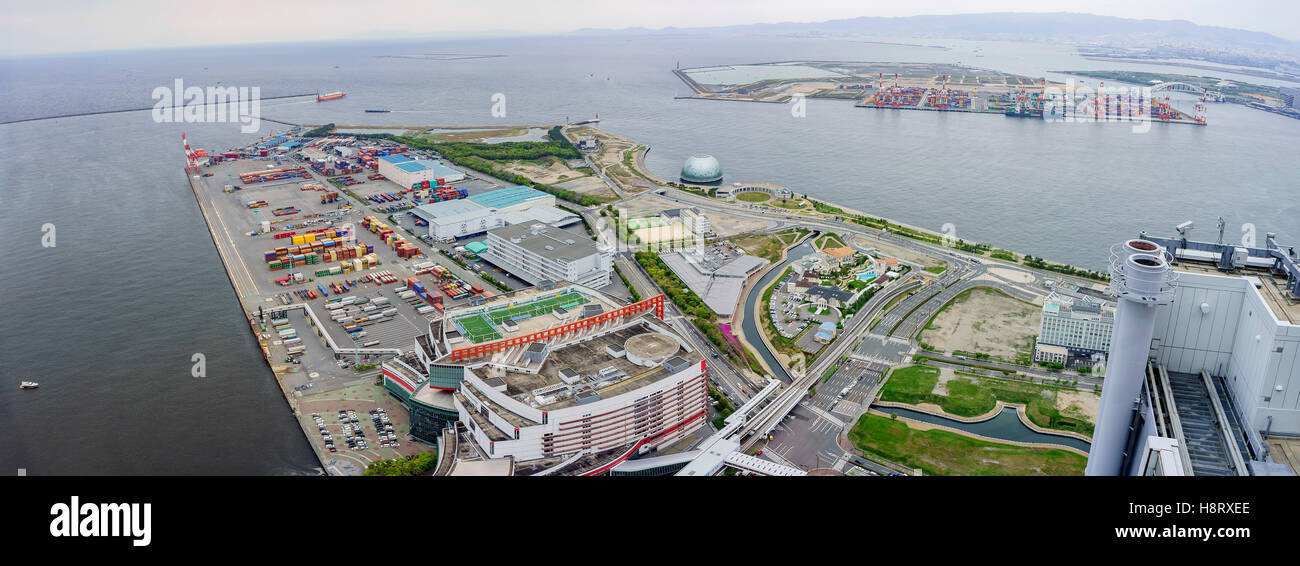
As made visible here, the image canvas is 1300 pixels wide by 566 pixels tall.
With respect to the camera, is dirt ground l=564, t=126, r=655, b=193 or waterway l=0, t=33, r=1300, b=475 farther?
dirt ground l=564, t=126, r=655, b=193

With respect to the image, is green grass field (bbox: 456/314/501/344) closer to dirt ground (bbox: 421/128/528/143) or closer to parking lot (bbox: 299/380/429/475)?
parking lot (bbox: 299/380/429/475)

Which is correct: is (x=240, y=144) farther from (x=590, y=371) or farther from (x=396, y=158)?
(x=590, y=371)

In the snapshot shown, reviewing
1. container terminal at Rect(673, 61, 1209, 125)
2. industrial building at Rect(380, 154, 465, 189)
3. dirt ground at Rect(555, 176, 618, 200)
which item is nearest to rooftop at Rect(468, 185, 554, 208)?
dirt ground at Rect(555, 176, 618, 200)

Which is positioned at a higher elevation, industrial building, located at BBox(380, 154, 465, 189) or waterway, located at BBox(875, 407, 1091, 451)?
industrial building, located at BBox(380, 154, 465, 189)

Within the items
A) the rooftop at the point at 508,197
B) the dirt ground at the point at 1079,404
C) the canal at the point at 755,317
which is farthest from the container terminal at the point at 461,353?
the dirt ground at the point at 1079,404

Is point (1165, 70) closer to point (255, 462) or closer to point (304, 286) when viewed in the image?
point (304, 286)

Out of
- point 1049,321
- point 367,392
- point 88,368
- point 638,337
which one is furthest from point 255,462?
point 1049,321
